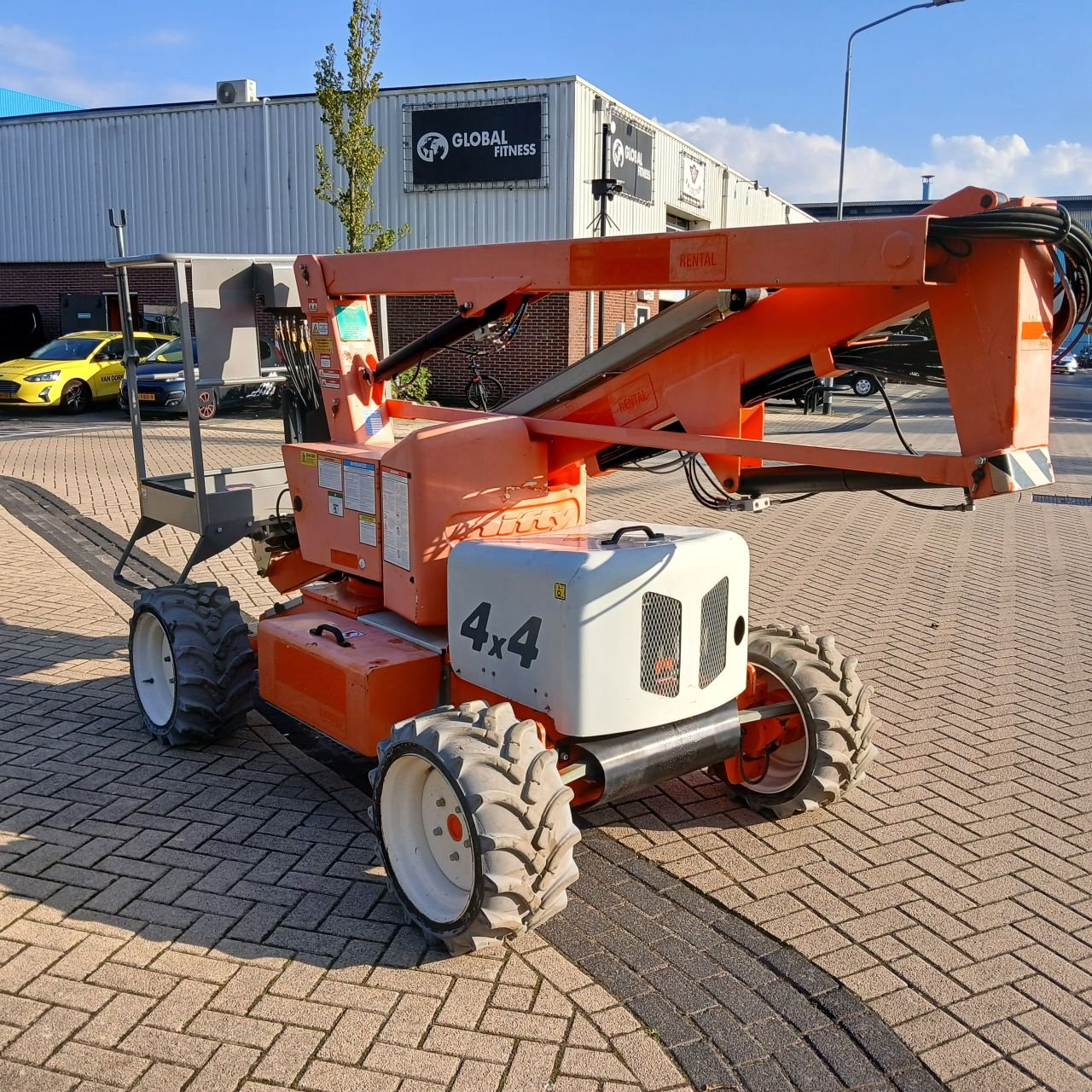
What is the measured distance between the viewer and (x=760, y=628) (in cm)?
547

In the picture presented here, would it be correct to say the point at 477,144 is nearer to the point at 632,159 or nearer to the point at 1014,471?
the point at 632,159

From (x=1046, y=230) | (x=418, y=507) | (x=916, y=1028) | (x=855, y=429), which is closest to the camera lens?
(x=1046, y=230)

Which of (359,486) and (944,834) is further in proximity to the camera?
(359,486)

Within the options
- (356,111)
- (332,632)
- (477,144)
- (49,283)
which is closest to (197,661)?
(332,632)

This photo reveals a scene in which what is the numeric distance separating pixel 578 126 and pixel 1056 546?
47.0 feet

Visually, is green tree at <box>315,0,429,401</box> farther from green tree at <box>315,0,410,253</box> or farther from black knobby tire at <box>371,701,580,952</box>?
black knobby tire at <box>371,701,580,952</box>

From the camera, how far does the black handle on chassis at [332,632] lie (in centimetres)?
514

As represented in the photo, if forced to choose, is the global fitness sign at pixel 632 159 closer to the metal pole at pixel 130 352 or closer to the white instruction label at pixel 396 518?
the metal pole at pixel 130 352

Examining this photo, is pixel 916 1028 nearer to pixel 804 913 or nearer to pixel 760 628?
pixel 804 913

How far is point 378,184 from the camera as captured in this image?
24750 mm

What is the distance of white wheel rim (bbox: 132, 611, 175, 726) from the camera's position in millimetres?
6059

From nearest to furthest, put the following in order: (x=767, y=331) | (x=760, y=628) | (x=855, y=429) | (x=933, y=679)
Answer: (x=767, y=331) < (x=760, y=628) < (x=933, y=679) < (x=855, y=429)

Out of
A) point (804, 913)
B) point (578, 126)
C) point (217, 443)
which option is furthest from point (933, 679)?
point (578, 126)

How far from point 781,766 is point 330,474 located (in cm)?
259
